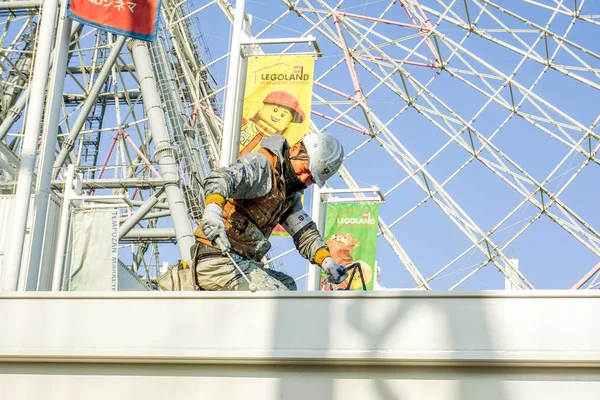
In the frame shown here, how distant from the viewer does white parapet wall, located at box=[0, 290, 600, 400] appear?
3949 mm

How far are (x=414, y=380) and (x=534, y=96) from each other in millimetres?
24429

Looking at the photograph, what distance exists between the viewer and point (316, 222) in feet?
49.1

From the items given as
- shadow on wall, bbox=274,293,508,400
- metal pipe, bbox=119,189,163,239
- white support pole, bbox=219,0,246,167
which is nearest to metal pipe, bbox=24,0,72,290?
white support pole, bbox=219,0,246,167

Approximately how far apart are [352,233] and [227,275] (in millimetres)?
10247

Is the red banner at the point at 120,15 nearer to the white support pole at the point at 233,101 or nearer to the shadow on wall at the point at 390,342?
the white support pole at the point at 233,101

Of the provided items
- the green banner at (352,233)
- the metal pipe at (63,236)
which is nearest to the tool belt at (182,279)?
the green banner at (352,233)

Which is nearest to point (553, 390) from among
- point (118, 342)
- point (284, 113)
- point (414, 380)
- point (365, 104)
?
point (414, 380)

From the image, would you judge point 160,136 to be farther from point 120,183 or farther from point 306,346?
point 306,346

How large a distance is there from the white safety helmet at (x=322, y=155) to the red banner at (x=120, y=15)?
3.82 m

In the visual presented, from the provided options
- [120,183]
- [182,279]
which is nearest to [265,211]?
[182,279]

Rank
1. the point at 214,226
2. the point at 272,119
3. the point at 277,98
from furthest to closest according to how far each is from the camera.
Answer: the point at 277,98
the point at 272,119
the point at 214,226

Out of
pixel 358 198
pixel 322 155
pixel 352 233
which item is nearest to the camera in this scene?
pixel 322 155

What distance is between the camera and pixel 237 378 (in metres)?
4.11

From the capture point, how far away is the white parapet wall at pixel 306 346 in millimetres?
3949
